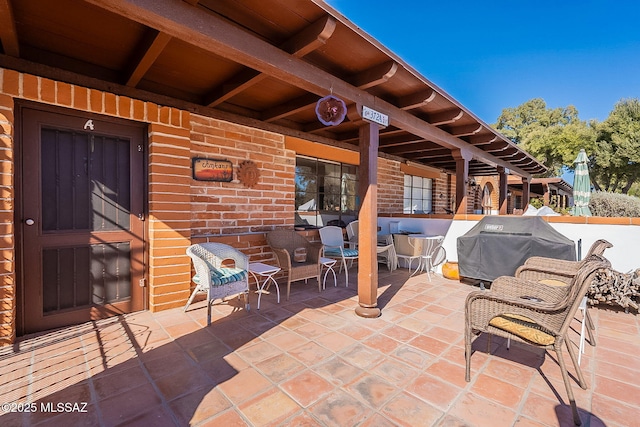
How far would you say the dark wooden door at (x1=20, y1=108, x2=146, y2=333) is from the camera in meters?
2.61

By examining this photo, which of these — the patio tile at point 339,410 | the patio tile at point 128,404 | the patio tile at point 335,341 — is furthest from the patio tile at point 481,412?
the patio tile at point 128,404

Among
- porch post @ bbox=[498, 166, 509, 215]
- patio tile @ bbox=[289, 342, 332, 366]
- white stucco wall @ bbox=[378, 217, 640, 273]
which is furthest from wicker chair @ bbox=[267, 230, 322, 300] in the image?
porch post @ bbox=[498, 166, 509, 215]

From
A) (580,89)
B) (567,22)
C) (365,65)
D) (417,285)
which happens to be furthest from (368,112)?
(580,89)

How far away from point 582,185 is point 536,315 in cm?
519

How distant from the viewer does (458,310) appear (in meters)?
3.41

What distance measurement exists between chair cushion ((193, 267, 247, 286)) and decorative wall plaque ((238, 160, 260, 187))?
1.31m

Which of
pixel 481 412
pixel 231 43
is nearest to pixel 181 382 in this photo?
pixel 481 412

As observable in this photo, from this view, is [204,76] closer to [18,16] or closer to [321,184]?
[18,16]

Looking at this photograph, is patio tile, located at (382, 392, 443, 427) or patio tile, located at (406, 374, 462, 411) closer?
patio tile, located at (382, 392, 443, 427)

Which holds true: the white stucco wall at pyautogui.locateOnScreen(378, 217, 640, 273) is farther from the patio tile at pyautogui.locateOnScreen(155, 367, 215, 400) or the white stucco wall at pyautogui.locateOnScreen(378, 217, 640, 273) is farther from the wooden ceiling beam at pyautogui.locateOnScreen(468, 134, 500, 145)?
the patio tile at pyautogui.locateOnScreen(155, 367, 215, 400)

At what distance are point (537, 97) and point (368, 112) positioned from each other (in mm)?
28984

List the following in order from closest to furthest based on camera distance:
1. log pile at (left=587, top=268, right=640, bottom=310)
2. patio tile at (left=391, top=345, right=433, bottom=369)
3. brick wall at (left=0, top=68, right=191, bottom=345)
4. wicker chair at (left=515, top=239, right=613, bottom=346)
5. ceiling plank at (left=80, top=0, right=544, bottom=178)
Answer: ceiling plank at (left=80, top=0, right=544, bottom=178) → patio tile at (left=391, top=345, right=433, bottom=369) → brick wall at (left=0, top=68, right=191, bottom=345) → wicker chair at (left=515, top=239, right=613, bottom=346) → log pile at (left=587, top=268, right=640, bottom=310)

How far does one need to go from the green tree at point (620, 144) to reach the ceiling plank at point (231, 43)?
53.8 ft

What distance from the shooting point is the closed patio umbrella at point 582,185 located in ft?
17.7
